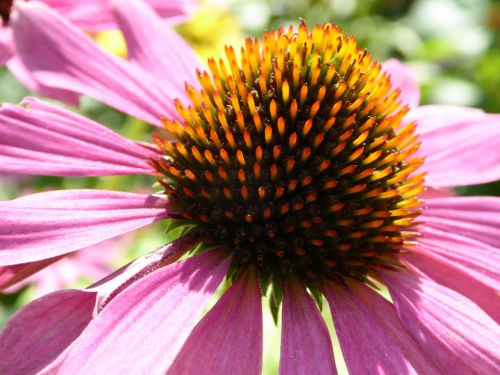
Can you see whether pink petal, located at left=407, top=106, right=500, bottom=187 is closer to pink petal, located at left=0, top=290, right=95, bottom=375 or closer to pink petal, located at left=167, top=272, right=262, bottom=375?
pink petal, located at left=167, top=272, right=262, bottom=375

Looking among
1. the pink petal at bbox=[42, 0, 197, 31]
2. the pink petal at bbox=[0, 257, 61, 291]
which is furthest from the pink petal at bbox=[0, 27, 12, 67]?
the pink petal at bbox=[0, 257, 61, 291]

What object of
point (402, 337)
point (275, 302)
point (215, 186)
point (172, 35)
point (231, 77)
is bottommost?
point (402, 337)

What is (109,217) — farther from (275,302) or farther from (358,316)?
(358,316)

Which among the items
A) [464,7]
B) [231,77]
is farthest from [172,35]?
[464,7]

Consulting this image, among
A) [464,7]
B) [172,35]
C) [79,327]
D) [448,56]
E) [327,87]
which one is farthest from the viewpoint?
[464,7]

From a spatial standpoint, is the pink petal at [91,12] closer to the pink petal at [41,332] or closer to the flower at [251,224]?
the flower at [251,224]

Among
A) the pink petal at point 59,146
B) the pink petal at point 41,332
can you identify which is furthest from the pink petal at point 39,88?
the pink petal at point 41,332
